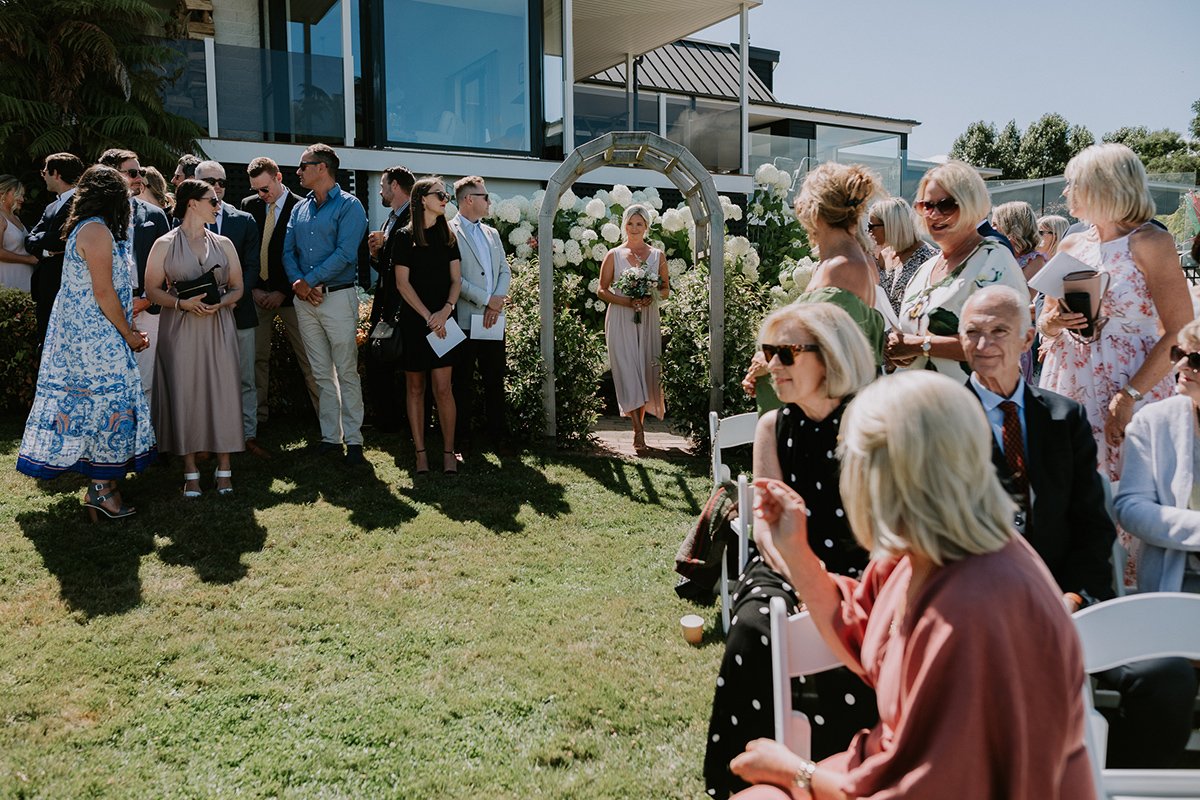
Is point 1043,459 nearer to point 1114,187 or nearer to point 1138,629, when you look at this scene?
point 1138,629

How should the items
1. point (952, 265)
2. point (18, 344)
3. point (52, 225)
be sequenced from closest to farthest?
point (952, 265) < point (52, 225) < point (18, 344)

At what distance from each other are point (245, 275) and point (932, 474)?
6.35 meters

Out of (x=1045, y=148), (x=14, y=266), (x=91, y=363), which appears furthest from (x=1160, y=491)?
(x=1045, y=148)

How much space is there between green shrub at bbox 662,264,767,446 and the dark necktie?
4.38m

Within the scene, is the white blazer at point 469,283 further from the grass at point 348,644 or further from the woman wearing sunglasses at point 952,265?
the woman wearing sunglasses at point 952,265

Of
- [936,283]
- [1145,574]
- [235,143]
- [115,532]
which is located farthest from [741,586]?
[235,143]

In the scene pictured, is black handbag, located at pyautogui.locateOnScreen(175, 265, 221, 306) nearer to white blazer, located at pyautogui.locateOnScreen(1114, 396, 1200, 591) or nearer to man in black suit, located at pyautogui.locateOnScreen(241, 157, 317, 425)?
man in black suit, located at pyautogui.locateOnScreen(241, 157, 317, 425)

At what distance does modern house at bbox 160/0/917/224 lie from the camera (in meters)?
11.9

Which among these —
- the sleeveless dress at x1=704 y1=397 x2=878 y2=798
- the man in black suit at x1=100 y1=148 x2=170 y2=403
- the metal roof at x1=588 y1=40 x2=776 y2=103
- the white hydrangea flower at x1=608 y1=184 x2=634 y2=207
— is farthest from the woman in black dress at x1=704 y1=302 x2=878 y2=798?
the metal roof at x1=588 y1=40 x2=776 y2=103

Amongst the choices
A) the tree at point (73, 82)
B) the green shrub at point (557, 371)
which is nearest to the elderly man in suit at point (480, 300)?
the green shrub at point (557, 371)

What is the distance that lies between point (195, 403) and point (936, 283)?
15.6 feet

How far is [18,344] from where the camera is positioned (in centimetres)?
759

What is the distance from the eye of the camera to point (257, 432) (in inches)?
296

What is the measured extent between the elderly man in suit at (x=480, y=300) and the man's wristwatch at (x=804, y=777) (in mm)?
5371
